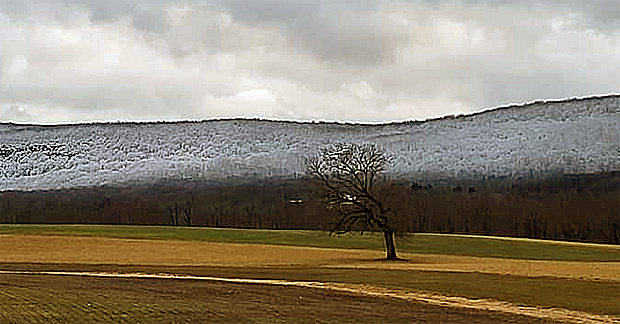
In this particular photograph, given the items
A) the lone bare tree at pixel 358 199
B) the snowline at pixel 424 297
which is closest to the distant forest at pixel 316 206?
the lone bare tree at pixel 358 199

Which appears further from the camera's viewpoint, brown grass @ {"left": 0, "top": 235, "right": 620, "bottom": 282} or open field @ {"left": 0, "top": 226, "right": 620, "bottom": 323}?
brown grass @ {"left": 0, "top": 235, "right": 620, "bottom": 282}

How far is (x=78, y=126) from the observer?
143500 mm

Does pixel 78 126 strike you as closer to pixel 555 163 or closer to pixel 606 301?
pixel 555 163

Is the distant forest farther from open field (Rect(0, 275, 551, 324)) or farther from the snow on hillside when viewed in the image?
open field (Rect(0, 275, 551, 324))

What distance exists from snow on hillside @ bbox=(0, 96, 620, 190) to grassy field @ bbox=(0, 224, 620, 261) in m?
48.4

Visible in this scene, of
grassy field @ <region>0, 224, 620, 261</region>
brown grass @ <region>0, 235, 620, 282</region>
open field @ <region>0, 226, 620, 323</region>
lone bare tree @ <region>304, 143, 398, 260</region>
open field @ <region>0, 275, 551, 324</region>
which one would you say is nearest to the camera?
open field @ <region>0, 275, 551, 324</region>

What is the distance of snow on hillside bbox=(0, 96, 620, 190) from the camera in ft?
435

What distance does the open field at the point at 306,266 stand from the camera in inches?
1284

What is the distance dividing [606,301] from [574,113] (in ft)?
372

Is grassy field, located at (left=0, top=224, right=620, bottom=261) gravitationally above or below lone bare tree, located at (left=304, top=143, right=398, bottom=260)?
below

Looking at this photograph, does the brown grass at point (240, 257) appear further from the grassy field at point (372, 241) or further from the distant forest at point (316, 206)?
the distant forest at point (316, 206)

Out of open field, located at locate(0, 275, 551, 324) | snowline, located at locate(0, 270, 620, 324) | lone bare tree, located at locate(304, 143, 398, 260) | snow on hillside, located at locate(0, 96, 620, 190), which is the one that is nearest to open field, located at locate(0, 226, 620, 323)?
open field, located at locate(0, 275, 551, 324)

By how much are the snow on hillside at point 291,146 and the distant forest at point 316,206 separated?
19.6ft

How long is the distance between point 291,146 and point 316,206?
38593 millimetres
